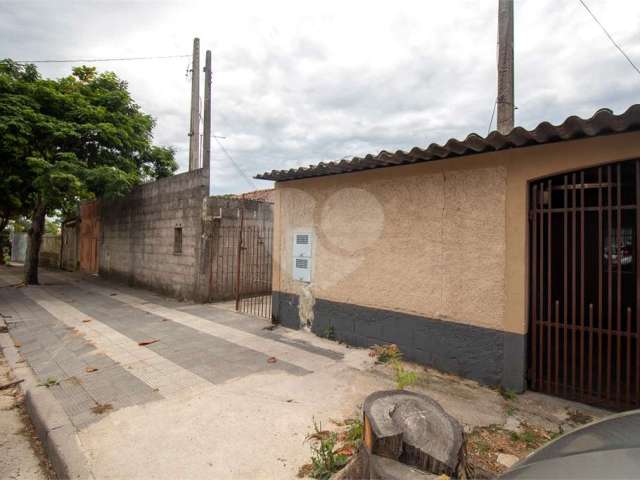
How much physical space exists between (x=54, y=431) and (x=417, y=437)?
3.28 m

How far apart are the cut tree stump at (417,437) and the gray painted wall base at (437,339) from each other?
2137mm

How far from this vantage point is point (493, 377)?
13.7 feet

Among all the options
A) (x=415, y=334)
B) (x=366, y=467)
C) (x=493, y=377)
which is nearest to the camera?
(x=366, y=467)

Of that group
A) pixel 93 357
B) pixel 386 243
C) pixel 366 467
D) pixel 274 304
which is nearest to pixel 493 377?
pixel 386 243

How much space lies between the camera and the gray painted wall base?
4.05 m

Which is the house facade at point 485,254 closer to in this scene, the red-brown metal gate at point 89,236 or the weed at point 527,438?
the weed at point 527,438

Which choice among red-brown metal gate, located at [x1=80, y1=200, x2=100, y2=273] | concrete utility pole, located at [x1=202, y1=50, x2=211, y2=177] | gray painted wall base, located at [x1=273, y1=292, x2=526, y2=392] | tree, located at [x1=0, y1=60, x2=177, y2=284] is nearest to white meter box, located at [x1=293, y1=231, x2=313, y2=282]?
gray painted wall base, located at [x1=273, y1=292, x2=526, y2=392]

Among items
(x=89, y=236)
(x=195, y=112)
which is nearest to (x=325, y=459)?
(x=195, y=112)

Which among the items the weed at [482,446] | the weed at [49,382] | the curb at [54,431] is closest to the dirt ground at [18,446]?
the curb at [54,431]

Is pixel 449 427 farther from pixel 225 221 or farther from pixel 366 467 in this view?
pixel 225 221

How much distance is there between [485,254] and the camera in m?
4.26

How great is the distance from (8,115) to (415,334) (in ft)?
40.1

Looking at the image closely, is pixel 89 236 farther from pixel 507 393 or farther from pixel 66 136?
pixel 507 393

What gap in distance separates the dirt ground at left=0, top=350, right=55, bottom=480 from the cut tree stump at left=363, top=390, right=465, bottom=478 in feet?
9.08
